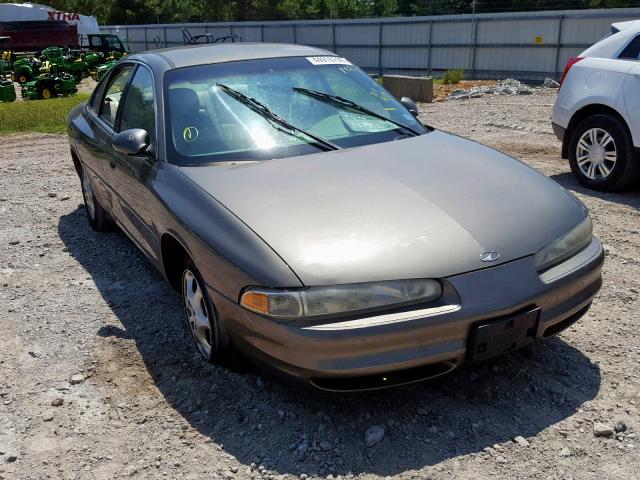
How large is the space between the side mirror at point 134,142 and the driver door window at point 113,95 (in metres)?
1.04

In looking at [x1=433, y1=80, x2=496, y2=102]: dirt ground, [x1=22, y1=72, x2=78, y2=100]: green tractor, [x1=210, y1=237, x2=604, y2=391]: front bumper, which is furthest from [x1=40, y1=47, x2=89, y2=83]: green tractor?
[x1=210, y1=237, x2=604, y2=391]: front bumper

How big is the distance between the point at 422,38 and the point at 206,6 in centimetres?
3970

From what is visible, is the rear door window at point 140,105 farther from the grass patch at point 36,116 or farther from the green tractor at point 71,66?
the green tractor at point 71,66

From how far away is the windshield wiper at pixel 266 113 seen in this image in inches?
150

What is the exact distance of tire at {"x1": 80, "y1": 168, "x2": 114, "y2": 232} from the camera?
18.6 feet

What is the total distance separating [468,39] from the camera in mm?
24875

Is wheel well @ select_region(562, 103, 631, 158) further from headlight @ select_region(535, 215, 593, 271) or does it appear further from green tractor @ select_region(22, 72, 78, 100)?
green tractor @ select_region(22, 72, 78, 100)

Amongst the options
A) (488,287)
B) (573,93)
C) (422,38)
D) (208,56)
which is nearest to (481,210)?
(488,287)

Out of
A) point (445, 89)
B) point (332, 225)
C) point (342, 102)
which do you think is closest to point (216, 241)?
point (332, 225)

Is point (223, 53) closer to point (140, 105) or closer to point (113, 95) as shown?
point (140, 105)

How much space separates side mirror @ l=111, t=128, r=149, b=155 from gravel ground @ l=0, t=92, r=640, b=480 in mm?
1079

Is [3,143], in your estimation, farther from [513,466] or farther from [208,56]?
[513,466]

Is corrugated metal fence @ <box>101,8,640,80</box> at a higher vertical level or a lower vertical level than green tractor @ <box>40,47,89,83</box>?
higher

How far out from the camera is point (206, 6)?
60.6 m
